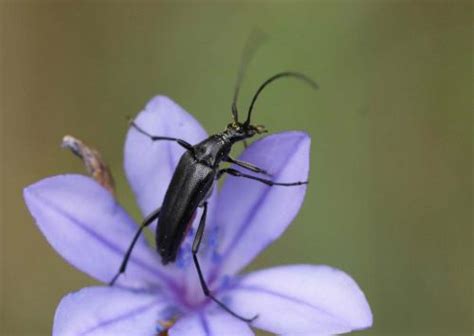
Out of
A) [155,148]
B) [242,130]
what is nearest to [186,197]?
[155,148]

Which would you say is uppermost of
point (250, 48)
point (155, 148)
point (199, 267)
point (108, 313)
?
point (250, 48)

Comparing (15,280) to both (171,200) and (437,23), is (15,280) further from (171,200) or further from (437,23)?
(437,23)

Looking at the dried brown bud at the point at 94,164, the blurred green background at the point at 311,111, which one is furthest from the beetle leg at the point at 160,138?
the blurred green background at the point at 311,111

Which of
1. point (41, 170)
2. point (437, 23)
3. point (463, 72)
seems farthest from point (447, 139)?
point (41, 170)

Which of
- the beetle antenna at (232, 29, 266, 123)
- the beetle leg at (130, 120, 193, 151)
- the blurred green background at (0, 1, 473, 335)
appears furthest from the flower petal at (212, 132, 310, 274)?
the beetle antenna at (232, 29, 266, 123)

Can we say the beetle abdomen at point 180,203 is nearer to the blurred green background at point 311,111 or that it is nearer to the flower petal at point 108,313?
the flower petal at point 108,313

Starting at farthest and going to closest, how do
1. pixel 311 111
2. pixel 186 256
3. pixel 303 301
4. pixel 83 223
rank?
1. pixel 311 111
2. pixel 186 256
3. pixel 83 223
4. pixel 303 301

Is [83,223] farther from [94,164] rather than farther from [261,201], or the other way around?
[261,201]
